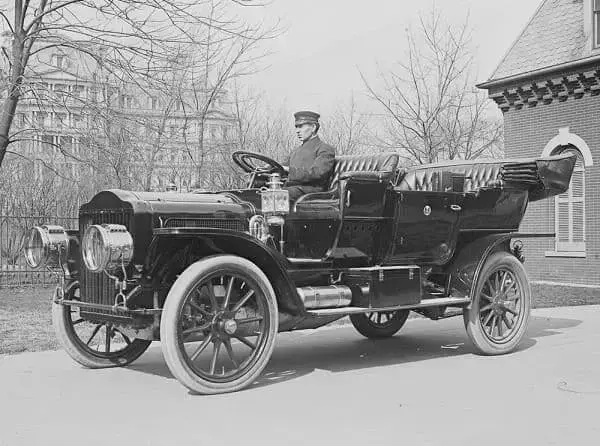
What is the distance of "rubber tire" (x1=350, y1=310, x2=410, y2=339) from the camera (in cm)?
892

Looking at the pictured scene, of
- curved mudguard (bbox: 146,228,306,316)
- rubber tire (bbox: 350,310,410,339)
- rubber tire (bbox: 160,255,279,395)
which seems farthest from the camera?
rubber tire (bbox: 350,310,410,339)

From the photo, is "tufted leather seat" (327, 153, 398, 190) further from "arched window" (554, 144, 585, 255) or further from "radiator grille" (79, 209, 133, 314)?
"arched window" (554, 144, 585, 255)

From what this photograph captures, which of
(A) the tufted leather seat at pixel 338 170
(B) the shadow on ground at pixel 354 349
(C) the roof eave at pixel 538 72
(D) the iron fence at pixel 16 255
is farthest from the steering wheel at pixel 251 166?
(C) the roof eave at pixel 538 72

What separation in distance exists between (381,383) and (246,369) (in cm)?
109

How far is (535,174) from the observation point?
8203 millimetres

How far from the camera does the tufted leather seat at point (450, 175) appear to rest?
7.77 metres

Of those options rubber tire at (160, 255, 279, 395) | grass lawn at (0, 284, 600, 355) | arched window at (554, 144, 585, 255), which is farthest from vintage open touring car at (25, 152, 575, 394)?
arched window at (554, 144, 585, 255)

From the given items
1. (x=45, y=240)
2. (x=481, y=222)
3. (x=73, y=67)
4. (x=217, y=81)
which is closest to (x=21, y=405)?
(x=45, y=240)

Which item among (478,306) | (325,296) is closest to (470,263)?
(478,306)

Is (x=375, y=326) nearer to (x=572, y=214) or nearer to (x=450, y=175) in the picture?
(x=450, y=175)

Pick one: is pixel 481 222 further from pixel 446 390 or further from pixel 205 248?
pixel 205 248

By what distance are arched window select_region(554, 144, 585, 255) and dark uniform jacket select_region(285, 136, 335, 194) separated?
37.7 feet

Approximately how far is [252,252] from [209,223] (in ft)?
1.34

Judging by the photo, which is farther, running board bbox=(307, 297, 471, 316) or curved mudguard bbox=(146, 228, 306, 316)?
running board bbox=(307, 297, 471, 316)
